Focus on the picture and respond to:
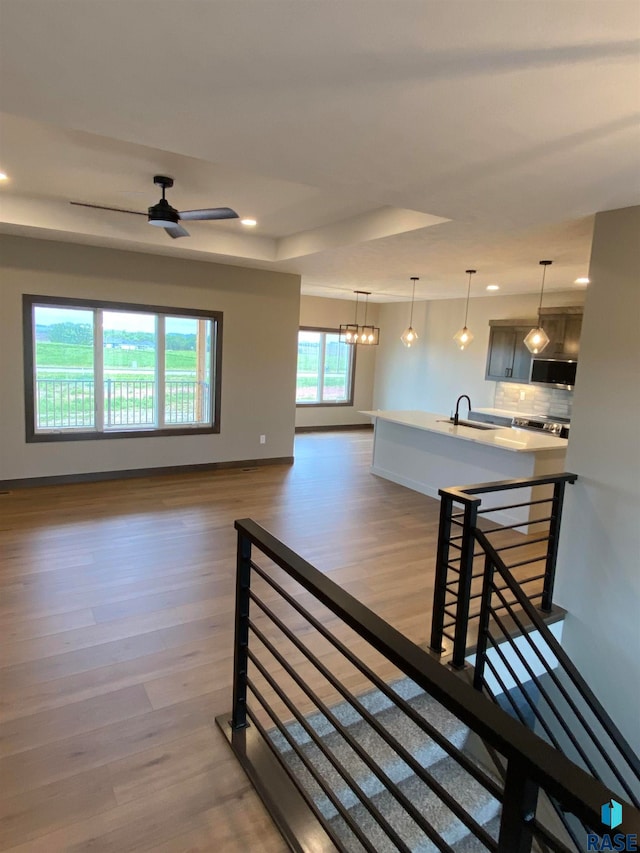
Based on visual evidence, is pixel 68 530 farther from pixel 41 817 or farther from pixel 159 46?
pixel 159 46

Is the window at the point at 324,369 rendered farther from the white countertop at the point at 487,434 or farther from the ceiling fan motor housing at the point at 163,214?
the ceiling fan motor housing at the point at 163,214

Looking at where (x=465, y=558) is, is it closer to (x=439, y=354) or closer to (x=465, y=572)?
(x=465, y=572)

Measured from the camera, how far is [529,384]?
7.53 meters

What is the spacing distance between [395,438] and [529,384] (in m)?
2.54

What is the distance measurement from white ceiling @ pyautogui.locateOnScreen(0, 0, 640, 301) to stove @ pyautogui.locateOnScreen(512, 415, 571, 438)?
146 inches

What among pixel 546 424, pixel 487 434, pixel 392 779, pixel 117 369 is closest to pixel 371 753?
pixel 392 779

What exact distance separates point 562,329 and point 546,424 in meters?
1.31

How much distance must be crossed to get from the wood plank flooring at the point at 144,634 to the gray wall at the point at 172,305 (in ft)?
1.42

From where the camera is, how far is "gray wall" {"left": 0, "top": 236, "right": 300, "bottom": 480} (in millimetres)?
5242

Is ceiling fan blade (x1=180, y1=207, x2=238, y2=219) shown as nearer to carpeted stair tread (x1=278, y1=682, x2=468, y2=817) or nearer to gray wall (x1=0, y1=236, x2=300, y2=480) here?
gray wall (x1=0, y1=236, x2=300, y2=480)

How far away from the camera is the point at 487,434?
5.38m

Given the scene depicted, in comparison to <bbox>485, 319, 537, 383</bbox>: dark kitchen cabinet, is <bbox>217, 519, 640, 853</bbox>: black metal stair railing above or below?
below

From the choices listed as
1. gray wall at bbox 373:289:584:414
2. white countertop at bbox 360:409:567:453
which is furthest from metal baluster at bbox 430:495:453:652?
gray wall at bbox 373:289:584:414

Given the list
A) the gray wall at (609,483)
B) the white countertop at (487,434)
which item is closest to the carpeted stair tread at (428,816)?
the gray wall at (609,483)
